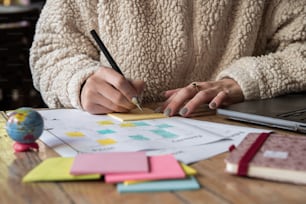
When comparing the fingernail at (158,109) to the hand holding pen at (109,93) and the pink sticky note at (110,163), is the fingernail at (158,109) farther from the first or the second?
the pink sticky note at (110,163)

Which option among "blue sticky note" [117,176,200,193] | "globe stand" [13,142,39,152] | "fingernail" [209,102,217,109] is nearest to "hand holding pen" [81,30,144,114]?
"fingernail" [209,102,217,109]

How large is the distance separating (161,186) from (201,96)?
1.33 feet

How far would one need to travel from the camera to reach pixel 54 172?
1.82 feet

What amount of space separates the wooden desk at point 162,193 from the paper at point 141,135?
74mm

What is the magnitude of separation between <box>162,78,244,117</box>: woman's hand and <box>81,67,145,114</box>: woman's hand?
0.22 feet

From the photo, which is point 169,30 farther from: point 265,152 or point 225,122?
point 265,152

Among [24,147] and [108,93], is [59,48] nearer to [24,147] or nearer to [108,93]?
[108,93]

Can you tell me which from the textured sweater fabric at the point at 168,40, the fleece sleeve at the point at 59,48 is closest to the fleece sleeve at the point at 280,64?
the textured sweater fabric at the point at 168,40

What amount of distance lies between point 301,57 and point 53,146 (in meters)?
0.58

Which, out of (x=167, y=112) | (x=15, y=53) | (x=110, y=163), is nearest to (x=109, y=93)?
(x=167, y=112)

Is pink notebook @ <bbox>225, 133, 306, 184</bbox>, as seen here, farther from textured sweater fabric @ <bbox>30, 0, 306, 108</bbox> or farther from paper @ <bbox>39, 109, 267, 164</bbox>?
textured sweater fabric @ <bbox>30, 0, 306, 108</bbox>

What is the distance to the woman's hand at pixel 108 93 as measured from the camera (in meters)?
0.87

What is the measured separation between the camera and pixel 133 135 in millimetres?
717

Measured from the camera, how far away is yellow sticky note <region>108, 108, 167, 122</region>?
831mm
